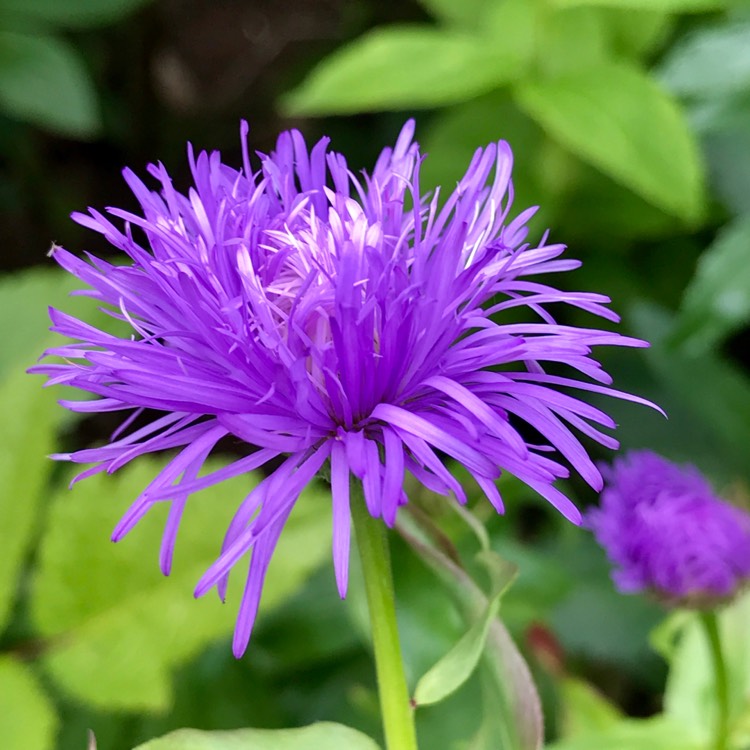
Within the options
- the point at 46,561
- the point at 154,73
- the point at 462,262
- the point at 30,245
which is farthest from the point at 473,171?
the point at 154,73

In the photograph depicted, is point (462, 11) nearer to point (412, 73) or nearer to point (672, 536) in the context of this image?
A: point (412, 73)

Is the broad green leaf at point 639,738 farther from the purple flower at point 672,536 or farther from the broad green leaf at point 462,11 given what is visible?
the broad green leaf at point 462,11

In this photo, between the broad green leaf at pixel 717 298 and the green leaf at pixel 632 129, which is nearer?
the broad green leaf at pixel 717 298

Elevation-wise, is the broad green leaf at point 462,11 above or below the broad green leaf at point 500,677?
above

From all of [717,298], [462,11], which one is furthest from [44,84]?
[717,298]

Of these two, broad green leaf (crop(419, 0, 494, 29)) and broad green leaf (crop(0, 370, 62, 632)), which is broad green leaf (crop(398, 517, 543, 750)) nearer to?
broad green leaf (crop(0, 370, 62, 632))

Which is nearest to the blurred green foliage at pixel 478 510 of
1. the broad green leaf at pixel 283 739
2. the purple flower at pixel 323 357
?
the broad green leaf at pixel 283 739
